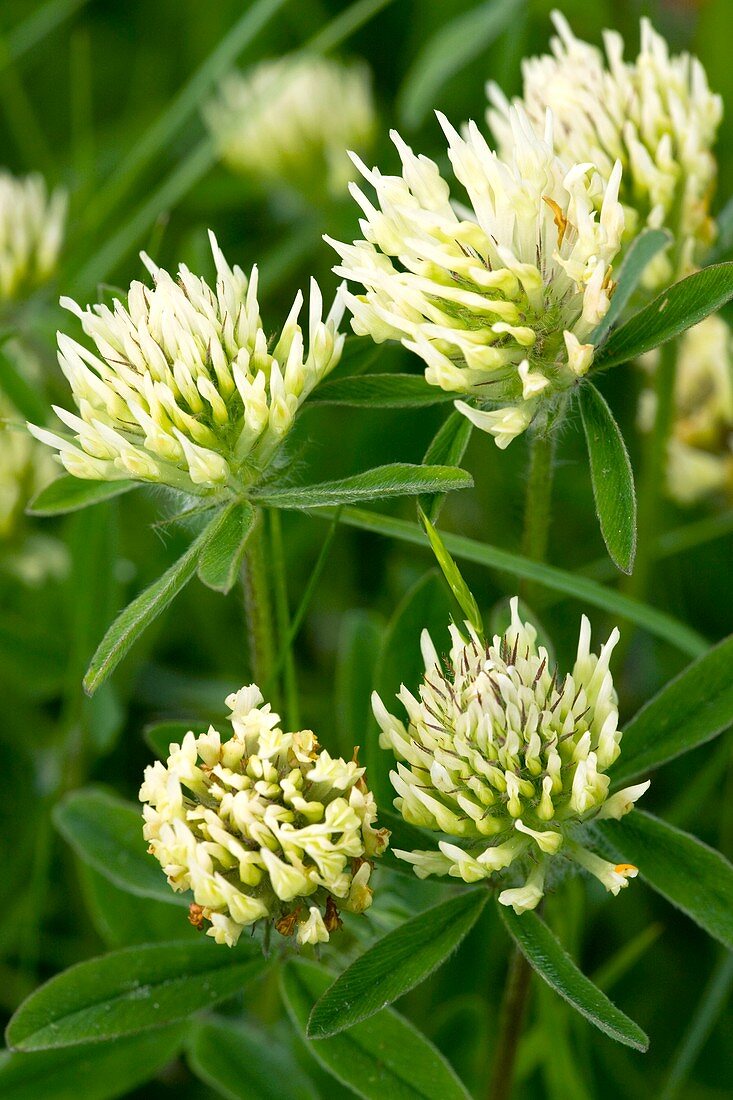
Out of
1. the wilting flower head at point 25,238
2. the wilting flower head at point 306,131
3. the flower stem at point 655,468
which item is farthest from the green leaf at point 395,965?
the wilting flower head at point 306,131

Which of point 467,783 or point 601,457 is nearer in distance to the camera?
point 467,783

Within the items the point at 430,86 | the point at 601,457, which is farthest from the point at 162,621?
the point at 601,457

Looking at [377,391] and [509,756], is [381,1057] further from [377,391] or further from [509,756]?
[377,391]

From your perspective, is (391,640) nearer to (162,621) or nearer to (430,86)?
(162,621)

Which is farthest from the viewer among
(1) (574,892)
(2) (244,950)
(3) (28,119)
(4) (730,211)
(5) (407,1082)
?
(3) (28,119)

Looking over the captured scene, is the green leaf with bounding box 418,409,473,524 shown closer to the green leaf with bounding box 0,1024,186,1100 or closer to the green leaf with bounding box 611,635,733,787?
the green leaf with bounding box 611,635,733,787

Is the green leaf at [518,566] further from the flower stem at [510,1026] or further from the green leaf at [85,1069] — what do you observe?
the green leaf at [85,1069]

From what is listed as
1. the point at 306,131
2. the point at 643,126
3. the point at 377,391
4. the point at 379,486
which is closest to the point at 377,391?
the point at 377,391
